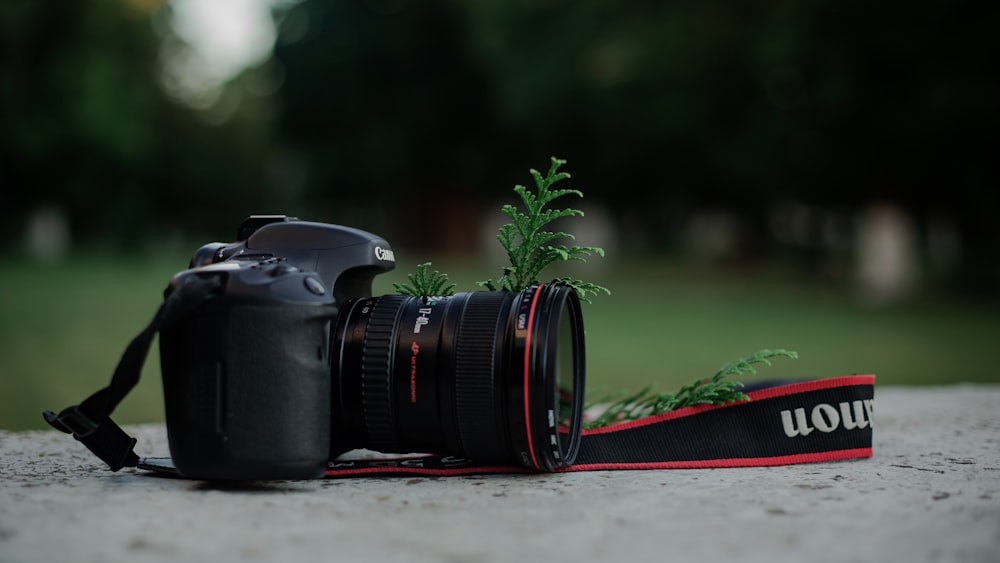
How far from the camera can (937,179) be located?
12.7 metres

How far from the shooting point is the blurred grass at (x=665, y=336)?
220 inches

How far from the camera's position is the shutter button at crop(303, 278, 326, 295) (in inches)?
91.8

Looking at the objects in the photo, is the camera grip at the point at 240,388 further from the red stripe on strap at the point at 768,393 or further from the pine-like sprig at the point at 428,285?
the red stripe on strap at the point at 768,393

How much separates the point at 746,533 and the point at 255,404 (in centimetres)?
113

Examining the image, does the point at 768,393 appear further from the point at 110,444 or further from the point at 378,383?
the point at 110,444

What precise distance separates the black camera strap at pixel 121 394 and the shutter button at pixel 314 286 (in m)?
0.20

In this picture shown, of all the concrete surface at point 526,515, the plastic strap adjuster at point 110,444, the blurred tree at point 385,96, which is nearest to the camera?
the concrete surface at point 526,515

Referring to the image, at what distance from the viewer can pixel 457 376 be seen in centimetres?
243

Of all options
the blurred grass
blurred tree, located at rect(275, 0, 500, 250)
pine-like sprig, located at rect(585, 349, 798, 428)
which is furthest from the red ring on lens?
blurred tree, located at rect(275, 0, 500, 250)

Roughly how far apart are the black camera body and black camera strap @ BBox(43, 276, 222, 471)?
4 centimetres

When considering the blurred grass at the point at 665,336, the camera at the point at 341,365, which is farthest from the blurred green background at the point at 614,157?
the camera at the point at 341,365

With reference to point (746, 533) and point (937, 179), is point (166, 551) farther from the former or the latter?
point (937, 179)

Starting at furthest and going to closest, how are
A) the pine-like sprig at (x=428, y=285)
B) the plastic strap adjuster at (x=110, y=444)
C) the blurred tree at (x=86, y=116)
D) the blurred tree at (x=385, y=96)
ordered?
the blurred tree at (x=385, y=96) < the blurred tree at (x=86, y=116) < the pine-like sprig at (x=428, y=285) < the plastic strap adjuster at (x=110, y=444)

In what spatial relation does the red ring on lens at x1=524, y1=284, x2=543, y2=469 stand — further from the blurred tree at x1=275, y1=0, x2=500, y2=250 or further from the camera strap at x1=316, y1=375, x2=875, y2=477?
the blurred tree at x1=275, y1=0, x2=500, y2=250
